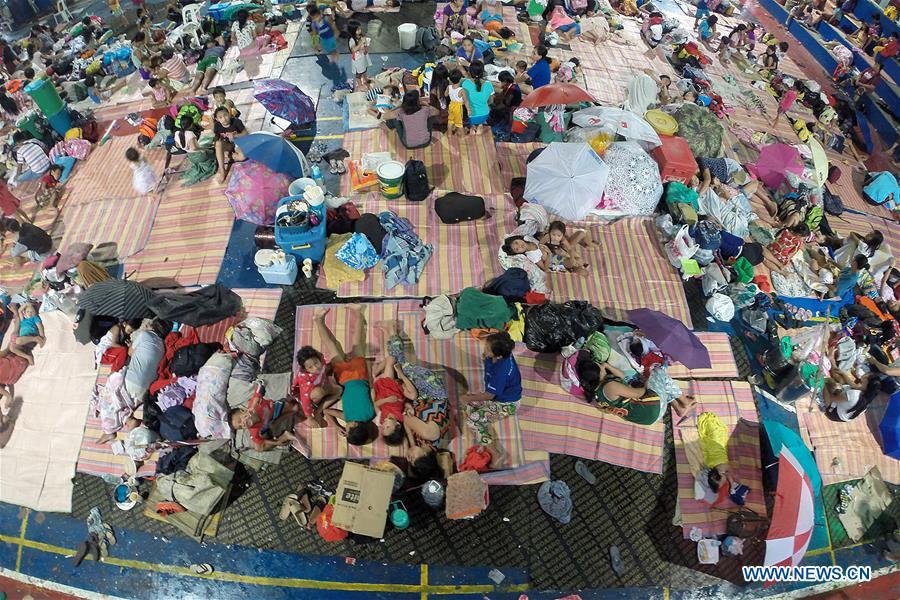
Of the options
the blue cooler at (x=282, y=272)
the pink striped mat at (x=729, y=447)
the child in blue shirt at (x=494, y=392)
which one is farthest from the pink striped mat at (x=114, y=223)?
the pink striped mat at (x=729, y=447)

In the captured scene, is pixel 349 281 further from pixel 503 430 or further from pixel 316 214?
pixel 503 430

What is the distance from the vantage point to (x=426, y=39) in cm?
1399

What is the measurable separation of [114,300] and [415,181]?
5.85 metres

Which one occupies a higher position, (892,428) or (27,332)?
(892,428)

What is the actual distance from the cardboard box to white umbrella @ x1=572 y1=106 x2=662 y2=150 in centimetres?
872

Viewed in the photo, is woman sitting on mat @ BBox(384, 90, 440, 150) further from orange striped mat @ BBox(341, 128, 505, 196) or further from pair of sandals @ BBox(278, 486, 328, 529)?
pair of sandals @ BBox(278, 486, 328, 529)

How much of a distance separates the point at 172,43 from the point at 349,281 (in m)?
12.1

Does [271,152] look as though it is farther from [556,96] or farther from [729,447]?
[729,447]

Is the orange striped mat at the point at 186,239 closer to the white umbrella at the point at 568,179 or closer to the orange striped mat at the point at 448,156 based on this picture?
the orange striped mat at the point at 448,156

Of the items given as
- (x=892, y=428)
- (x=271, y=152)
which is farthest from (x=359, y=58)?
(x=892, y=428)

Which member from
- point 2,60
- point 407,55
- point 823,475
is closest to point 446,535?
point 823,475

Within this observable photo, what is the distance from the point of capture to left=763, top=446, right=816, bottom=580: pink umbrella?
543 cm

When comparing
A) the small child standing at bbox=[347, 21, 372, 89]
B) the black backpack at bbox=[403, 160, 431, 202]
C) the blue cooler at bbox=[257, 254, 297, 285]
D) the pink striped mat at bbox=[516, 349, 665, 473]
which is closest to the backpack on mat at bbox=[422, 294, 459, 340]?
the pink striped mat at bbox=[516, 349, 665, 473]

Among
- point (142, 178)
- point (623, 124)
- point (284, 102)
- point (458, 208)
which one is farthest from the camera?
point (284, 102)
